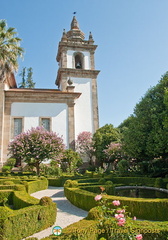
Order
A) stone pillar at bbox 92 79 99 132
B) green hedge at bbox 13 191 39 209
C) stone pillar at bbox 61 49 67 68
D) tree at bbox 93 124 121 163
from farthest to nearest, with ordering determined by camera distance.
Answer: stone pillar at bbox 61 49 67 68, stone pillar at bbox 92 79 99 132, tree at bbox 93 124 121 163, green hedge at bbox 13 191 39 209

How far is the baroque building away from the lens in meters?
24.9

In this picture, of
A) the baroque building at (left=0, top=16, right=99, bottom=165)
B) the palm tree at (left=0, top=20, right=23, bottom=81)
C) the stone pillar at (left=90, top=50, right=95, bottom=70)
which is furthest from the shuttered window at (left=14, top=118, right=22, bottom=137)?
the stone pillar at (left=90, top=50, right=95, bottom=70)

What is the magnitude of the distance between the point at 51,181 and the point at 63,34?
24363 mm

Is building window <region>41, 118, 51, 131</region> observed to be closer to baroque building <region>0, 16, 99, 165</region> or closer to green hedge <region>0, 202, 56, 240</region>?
baroque building <region>0, 16, 99, 165</region>

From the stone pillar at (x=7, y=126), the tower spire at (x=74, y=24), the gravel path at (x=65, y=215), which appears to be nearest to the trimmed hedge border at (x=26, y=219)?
the gravel path at (x=65, y=215)

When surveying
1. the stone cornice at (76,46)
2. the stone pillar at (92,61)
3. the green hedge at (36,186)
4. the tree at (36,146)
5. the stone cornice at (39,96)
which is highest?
the stone cornice at (76,46)

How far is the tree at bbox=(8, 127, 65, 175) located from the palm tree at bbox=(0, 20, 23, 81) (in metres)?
7.76

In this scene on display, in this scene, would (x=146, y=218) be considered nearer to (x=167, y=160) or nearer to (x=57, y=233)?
(x=57, y=233)

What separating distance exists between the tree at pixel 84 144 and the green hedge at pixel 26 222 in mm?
18323

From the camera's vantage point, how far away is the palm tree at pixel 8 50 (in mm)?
21250

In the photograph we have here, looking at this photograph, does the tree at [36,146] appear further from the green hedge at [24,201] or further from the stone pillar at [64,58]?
the stone pillar at [64,58]

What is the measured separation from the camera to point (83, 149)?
2552cm

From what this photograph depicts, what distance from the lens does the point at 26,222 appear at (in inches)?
228

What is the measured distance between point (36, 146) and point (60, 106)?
9378mm
